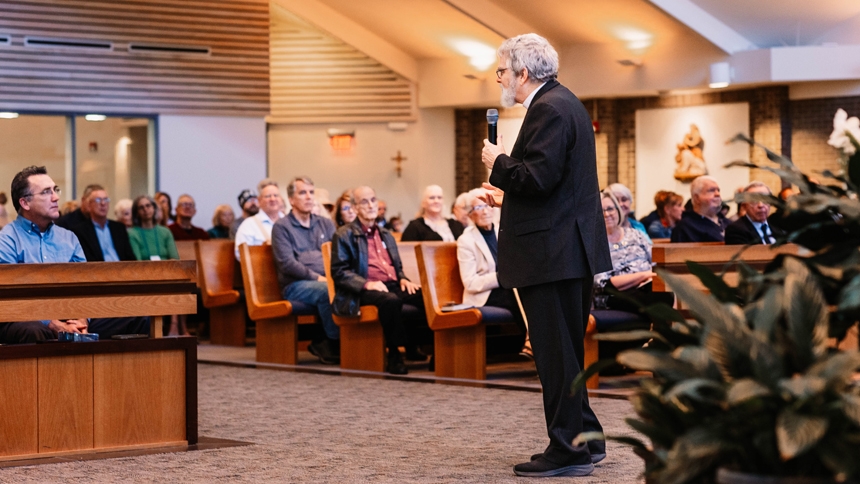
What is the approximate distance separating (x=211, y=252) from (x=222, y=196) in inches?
212

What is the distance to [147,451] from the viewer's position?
4.86m

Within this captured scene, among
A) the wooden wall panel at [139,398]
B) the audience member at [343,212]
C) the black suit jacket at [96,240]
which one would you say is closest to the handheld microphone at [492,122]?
the wooden wall panel at [139,398]

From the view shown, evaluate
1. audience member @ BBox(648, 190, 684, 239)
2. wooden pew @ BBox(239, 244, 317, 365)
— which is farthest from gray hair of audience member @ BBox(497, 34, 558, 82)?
audience member @ BBox(648, 190, 684, 239)

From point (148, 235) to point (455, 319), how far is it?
3.86m

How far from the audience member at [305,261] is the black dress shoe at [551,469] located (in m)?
4.48

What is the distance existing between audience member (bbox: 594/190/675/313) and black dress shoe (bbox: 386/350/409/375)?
1423 mm

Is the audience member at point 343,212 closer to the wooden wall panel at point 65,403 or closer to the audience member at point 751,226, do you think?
the audience member at point 751,226

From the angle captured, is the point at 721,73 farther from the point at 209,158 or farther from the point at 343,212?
the point at 209,158

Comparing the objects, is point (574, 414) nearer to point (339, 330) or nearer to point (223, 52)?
point (339, 330)

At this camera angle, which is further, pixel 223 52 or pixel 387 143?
pixel 387 143

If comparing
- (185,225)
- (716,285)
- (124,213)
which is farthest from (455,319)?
(185,225)

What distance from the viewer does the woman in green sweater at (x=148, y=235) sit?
400 inches

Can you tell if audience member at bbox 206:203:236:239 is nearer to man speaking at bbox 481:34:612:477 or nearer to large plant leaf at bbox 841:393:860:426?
man speaking at bbox 481:34:612:477

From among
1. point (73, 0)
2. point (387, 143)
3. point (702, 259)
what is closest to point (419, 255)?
point (702, 259)
